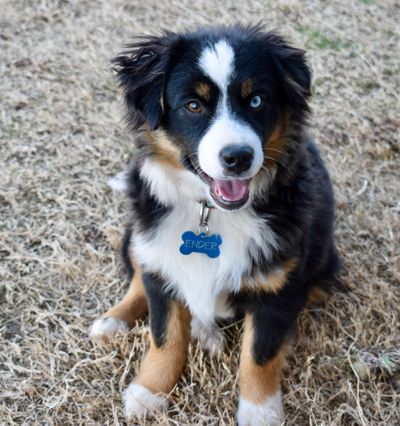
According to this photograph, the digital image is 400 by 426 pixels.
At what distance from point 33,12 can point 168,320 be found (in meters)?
4.17

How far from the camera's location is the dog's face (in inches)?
98.4

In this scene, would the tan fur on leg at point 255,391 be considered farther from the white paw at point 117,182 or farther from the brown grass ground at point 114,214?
the white paw at point 117,182

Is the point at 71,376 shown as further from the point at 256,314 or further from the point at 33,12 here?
the point at 33,12

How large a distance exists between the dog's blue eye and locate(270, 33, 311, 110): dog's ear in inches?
5.8

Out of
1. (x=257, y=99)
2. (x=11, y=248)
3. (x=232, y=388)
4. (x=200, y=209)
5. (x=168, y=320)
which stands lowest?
(x=11, y=248)

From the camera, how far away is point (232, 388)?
3.09 metres

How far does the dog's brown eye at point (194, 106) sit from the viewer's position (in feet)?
8.52

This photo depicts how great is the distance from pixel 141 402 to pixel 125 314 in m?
0.56

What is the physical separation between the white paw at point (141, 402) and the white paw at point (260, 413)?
1.24 ft

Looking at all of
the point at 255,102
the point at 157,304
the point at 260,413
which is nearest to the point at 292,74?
the point at 255,102

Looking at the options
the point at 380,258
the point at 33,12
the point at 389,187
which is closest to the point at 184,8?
the point at 33,12

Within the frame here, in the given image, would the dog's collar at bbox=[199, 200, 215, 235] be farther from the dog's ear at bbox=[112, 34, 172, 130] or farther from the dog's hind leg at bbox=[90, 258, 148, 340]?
the dog's hind leg at bbox=[90, 258, 148, 340]

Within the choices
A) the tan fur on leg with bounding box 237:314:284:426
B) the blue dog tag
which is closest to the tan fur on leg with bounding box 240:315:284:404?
the tan fur on leg with bounding box 237:314:284:426

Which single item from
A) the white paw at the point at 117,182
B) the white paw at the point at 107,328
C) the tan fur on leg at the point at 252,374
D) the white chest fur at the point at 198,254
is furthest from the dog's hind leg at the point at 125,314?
the white paw at the point at 117,182
